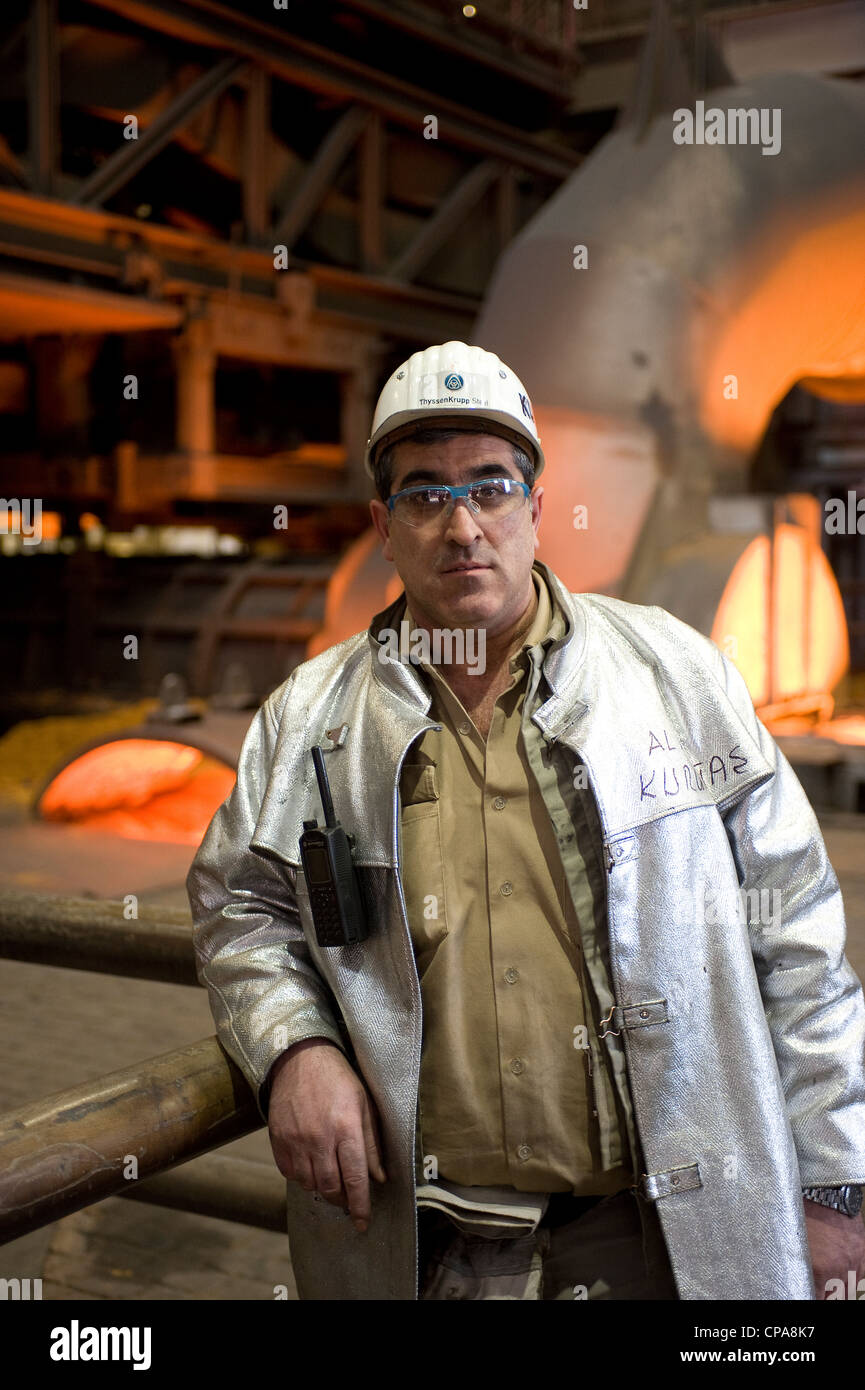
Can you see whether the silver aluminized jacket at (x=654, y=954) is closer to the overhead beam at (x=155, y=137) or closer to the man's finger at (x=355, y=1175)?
the man's finger at (x=355, y=1175)

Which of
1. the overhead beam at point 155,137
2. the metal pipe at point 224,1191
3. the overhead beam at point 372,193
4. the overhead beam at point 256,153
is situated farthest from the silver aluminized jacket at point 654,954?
the overhead beam at point 372,193

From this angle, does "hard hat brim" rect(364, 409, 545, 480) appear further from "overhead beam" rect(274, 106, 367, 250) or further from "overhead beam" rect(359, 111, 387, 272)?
"overhead beam" rect(359, 111, 387, 272)

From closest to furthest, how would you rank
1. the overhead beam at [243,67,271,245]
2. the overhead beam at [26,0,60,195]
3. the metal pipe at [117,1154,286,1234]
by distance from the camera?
Answer: the metal pipe at [117,1154,286,1234] → the overhead beam at [26,0,60,195] → the overhead beam at [243,67,271,245]

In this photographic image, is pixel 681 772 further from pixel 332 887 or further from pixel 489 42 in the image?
pixel 489 42

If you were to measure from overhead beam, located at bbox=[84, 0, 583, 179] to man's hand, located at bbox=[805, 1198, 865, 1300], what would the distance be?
8.22 m

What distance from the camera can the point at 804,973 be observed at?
161 centimetres

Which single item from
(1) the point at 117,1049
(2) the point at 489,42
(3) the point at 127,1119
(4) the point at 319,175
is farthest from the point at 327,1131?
(2) the point at 489,42

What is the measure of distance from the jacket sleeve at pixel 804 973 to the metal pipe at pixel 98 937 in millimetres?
991

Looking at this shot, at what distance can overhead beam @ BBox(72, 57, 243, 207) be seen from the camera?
308 inches

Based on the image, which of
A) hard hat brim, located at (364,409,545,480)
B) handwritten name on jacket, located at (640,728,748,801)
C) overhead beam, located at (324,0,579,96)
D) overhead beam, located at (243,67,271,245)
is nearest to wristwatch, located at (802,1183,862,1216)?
handwritten name on jacket, located at (640,728,748,801)

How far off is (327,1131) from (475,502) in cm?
83

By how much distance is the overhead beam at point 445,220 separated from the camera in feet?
33.8
